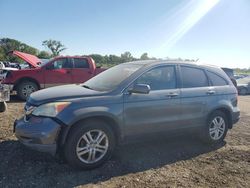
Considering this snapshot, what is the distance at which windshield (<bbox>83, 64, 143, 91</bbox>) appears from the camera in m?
5.01

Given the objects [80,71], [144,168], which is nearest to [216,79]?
[144,168]

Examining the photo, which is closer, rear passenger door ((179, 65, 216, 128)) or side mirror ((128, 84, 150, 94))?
side mirror ((128, 84, 150, 94))

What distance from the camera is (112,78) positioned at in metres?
5.30

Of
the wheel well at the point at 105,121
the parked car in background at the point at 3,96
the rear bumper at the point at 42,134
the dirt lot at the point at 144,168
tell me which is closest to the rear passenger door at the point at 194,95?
the dirt lot at the point at 144,168

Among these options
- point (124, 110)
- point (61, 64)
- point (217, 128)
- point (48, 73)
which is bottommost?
point (217, 128)

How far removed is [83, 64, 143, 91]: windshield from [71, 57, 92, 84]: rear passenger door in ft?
21.7

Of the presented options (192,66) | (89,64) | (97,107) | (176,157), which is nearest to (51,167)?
(97,107)

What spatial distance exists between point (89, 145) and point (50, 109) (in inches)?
31.7

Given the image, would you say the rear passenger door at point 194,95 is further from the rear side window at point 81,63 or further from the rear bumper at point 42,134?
the rear side window at point 81,63

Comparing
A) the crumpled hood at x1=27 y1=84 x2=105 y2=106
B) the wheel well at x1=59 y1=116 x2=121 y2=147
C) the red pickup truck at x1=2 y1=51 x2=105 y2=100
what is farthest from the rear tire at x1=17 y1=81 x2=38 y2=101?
the wheel well at x1=59 y1=116 x2=121 y2=147

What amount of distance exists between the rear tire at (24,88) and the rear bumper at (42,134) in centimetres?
718

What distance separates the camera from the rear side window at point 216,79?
242 inches

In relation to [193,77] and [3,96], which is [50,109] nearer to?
[193,77]

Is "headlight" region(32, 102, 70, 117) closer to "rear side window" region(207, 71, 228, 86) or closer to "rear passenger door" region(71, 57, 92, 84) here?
"rear side window" region(207, 71, 228, 86)
